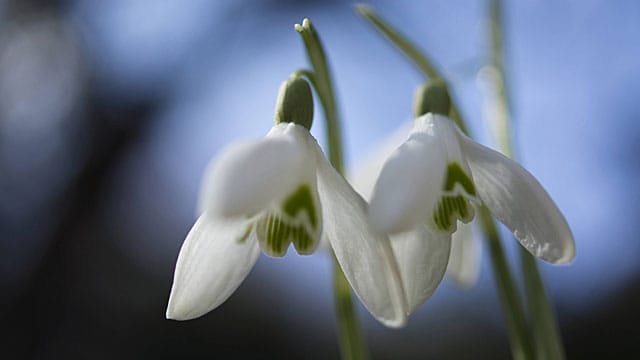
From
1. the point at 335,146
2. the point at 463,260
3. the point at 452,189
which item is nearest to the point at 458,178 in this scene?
the point at 452,189

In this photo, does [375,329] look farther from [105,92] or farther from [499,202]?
[499,202]

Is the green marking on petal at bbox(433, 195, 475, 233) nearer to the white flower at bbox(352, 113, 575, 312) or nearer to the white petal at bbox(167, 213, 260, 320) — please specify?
the white flower at bbox(352, 113, 575, 312)

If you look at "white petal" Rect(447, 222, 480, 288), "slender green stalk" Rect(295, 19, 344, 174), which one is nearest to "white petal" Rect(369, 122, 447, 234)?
"slender green stalk" Rect(295, 19, 344, 174)

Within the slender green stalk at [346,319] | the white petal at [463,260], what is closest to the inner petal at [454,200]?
the slender green stalk at [346,319]

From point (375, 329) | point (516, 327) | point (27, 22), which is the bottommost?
point (375, 329)

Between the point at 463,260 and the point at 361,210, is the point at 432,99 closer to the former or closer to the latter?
the point at 361,210

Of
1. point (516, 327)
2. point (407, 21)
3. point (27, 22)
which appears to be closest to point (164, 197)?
point (27, 22)

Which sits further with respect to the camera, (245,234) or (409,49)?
(409,49)
